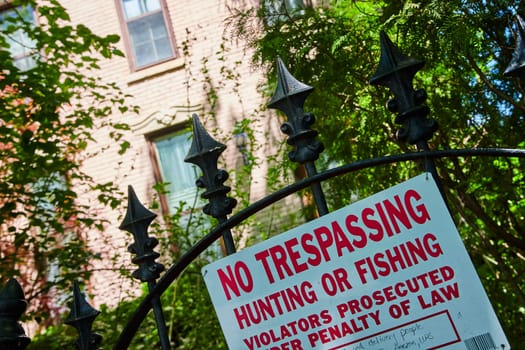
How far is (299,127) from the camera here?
184 cm

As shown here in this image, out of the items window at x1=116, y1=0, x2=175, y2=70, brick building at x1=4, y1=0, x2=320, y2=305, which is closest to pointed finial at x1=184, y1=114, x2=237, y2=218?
brick building at x1=4, y1=0, x2=320, y2=305

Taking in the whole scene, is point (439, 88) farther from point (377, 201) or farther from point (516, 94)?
point (377, 201)

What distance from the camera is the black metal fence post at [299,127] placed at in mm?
1823

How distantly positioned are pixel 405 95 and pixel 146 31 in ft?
32.1

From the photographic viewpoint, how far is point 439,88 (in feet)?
12.0

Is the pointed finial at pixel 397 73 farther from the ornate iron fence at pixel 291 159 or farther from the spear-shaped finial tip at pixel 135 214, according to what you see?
the spear-shaped finial tip at pixel 135 214

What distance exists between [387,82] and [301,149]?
33 cm

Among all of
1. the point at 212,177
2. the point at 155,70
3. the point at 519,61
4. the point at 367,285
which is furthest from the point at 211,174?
the point at 155,70

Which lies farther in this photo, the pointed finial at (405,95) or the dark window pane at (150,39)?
the dark window pane at (150,39)

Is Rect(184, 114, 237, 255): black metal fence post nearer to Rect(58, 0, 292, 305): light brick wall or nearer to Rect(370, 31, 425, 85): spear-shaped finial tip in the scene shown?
Rect(370, 31, 425, 85): spear-shaped finial tip

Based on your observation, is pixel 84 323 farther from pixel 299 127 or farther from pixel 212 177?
pixel 299 127

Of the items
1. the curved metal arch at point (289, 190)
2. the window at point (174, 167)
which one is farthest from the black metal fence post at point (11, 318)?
the window at point (174, 167)

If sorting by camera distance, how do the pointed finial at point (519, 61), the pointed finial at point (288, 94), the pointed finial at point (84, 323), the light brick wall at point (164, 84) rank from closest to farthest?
1. the pointed finial at point (519, 61)
2. the pointed finial at point (288, 94)
3. the pointed finial at point (84, 323)
4. the light brick wall at point (164, 84)

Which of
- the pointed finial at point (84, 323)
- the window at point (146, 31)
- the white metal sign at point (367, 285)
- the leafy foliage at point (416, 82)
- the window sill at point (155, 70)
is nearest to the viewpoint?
the white metal sign at point (367, 285)
